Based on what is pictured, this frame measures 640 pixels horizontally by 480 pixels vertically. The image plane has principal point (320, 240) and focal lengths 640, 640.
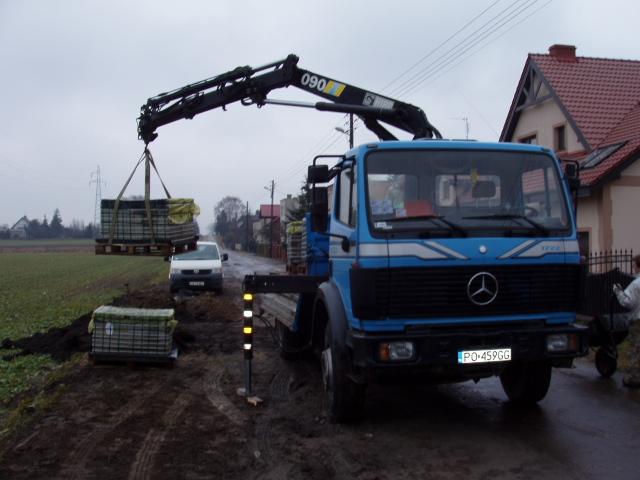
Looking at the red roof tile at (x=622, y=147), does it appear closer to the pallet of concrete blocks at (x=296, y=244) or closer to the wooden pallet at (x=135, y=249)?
the pallet of concrete blocks at (x=296, y=244)

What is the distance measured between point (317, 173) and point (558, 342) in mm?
2774

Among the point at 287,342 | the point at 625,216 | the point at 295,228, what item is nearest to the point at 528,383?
the point at 287,342

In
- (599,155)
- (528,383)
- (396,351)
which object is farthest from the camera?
(599,155)

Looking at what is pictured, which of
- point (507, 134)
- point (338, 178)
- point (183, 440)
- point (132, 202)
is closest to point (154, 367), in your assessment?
point (132, 202)

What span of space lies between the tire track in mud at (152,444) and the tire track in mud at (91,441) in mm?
361

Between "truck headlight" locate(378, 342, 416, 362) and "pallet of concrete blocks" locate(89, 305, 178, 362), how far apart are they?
4371 millimetres

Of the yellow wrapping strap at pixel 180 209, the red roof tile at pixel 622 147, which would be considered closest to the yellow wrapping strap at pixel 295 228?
the yellow wrapping strap at pixel 180 209

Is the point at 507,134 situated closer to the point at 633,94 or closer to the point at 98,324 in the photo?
the point at 633,94

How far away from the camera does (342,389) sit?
599 centimetres

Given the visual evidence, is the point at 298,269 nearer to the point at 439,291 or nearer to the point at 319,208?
the point at 319,208

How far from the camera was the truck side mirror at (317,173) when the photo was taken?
643 centimetres

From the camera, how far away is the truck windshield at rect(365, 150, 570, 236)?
570 centimetres

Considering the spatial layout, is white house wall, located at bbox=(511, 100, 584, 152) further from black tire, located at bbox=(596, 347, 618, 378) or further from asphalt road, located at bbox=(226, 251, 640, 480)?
asphalt road, located at bbox=(226, 251, 640, 480)

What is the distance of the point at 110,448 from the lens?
5.48 metres
